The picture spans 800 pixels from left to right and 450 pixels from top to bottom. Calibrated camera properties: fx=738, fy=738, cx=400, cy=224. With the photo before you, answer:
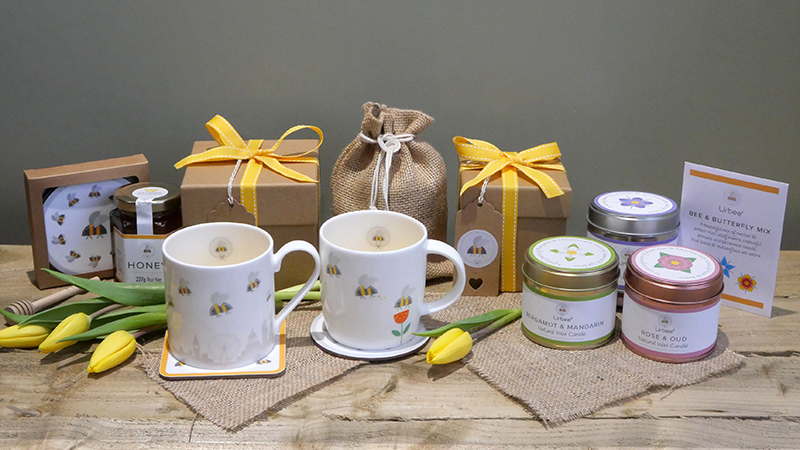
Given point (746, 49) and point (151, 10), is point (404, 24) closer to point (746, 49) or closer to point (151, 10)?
point (151, 10)

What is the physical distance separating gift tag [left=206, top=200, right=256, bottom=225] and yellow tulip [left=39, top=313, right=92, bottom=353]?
0.20 m

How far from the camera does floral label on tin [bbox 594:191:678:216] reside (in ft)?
3.09

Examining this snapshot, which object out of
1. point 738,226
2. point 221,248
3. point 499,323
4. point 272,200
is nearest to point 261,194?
point 272,200

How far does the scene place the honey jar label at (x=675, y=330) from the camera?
2.70ft

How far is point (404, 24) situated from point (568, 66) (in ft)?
0.90

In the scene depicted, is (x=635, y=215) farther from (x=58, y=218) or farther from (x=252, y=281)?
(x=58, y=218)

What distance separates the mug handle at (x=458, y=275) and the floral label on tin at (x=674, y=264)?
200 mm

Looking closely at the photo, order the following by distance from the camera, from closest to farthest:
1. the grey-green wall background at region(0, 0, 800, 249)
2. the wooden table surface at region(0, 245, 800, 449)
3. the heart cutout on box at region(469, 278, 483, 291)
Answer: the wooden table surface at region(0, 245, 800, 449), the heart cutout on box at region(469, 278, 483, 291), the grey-green wall background at region(0, 0, 800, 249)

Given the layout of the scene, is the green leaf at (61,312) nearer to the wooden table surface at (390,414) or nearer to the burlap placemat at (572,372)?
the wooden table surface at (390,414)

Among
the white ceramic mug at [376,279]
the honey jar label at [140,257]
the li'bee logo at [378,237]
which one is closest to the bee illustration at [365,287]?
the white ceramic mug at [376,279]

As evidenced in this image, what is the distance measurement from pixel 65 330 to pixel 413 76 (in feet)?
2.14

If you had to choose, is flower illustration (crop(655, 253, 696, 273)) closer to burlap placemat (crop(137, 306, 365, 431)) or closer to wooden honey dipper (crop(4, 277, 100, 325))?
burlap placemat (crop(137, 306, 365, 431))

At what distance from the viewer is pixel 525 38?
118 cm

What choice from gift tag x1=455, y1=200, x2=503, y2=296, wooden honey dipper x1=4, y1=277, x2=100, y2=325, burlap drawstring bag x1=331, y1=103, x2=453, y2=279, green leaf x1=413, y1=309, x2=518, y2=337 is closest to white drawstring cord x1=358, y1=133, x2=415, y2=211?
burlap drawstring bag x1=331, y1=103, x2=453, y2=279
